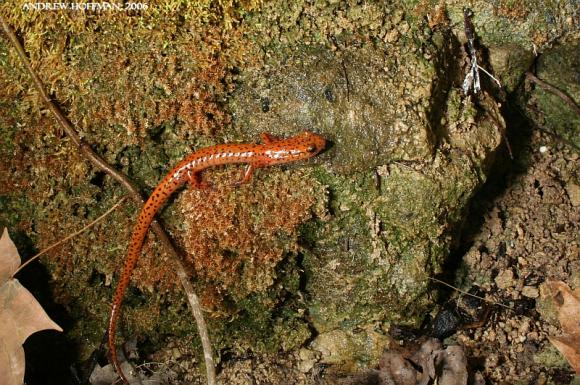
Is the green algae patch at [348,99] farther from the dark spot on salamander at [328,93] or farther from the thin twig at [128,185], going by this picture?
the thin twig at [128,185]

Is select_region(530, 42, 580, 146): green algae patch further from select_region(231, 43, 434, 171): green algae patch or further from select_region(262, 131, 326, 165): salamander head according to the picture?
select_region(262, 131, 326, 165): salamander head

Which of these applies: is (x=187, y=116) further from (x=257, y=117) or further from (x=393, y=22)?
(x=393, y=22)

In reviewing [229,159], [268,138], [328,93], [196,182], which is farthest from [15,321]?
[328,93]

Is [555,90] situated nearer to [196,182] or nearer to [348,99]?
[348,99]

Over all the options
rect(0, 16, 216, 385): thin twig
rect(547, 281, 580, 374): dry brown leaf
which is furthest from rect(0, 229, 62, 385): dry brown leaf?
rect(547, 281, 580, 374): dry brown leaf

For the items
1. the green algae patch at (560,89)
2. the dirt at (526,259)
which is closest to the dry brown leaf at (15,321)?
the dirt at (526,259)

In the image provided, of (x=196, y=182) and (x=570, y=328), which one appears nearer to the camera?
(x=196, y=182)
